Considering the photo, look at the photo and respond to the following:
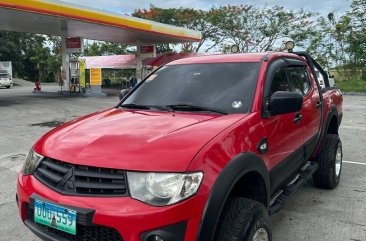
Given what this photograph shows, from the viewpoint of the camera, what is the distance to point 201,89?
3.57 meters

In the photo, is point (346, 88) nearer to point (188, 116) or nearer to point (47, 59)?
point (188, 116)

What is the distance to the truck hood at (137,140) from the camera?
2.34 m

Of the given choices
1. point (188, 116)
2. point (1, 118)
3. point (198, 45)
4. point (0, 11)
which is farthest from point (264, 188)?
point (198, 45)

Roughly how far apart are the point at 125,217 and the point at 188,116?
3.83 ft

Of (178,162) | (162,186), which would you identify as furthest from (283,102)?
(162,186)

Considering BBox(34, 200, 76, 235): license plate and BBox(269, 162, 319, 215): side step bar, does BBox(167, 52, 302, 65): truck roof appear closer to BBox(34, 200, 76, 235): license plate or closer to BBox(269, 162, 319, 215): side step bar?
BBox(269, 162, 319, 215): side step bar

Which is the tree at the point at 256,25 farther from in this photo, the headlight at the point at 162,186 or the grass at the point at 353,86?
the headlight at the point at 162,186

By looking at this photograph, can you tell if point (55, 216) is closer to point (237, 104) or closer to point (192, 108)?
point (192, 108)

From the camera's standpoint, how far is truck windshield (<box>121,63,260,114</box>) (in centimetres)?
336

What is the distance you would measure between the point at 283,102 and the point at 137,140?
1281mm

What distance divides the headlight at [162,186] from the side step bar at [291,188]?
4.08ft

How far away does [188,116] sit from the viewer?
3148 mm

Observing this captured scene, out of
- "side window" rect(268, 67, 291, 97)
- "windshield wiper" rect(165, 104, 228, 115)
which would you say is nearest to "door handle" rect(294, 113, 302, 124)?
"side window" rect(268, 67, 291, 97)

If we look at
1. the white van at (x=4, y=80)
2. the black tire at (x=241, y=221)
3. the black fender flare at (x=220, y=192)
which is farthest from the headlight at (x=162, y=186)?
the white van at (x=4, y=80)
